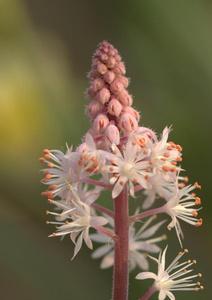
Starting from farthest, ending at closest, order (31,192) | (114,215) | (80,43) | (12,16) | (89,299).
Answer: (80,43) → (12,16) → (31,192) → (89,299) → (114,215)

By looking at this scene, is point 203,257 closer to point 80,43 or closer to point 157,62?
point 157,62

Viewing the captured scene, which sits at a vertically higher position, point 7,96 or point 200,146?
point 7,96

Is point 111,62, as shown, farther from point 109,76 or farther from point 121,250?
point 121,250

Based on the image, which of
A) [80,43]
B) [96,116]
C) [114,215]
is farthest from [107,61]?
[80,43]

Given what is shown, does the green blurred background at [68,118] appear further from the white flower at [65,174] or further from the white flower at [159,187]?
the white flower at [65,174]

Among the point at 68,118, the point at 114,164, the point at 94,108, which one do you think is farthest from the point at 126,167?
the point at 68,118

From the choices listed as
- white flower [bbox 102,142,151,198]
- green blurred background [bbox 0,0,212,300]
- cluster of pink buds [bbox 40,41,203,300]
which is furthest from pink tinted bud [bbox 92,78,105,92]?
green blurred background [bbox 0,0,212,300]

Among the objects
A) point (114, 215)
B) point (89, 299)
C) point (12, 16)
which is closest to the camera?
point (114, 215)

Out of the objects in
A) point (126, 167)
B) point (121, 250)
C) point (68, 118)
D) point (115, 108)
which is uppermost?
point (68, 118)
